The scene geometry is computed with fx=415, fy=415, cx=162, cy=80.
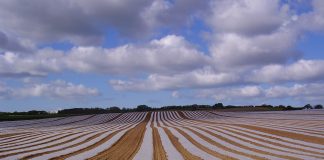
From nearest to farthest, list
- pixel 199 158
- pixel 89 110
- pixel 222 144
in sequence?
A: pixel 199 158 < pixel 222 144 < pixel 89 110

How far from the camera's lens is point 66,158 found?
1939 cm

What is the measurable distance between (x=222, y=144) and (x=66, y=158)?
9990 mm

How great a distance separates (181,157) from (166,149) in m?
3.49

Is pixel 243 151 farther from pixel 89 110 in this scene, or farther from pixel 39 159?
pixel 89 110

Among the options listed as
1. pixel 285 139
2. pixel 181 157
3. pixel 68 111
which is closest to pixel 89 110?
pixel 68 111

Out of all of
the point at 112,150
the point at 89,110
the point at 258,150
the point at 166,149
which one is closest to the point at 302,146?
the point at 258,150

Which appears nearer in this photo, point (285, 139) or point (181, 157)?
point (181, 157)

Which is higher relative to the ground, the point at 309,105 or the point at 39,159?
the point at 309,105

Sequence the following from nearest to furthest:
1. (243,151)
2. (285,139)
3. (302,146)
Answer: (243,151) < (302,146) < (285,139)

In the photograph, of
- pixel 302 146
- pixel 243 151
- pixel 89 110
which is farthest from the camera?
pixel 89 110

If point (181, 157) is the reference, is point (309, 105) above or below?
above

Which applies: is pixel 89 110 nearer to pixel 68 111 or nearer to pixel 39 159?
pixel 68 111

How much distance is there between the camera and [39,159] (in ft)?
62.7

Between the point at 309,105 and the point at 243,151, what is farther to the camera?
the point at 309,105
